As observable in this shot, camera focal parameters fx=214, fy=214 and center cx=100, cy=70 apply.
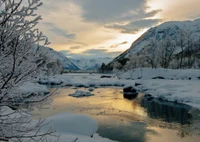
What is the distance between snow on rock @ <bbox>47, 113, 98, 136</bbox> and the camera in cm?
1312

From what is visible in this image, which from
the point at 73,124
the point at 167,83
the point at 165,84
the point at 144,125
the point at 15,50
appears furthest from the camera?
the point at 167,83

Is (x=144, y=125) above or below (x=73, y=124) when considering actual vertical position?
below

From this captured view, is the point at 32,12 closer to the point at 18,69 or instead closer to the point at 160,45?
the point at 18,69

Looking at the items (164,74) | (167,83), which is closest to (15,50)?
(167,83)

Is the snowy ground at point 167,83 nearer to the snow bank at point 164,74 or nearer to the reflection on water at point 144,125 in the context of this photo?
the snow bank at point 164,74

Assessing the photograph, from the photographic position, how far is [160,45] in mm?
79000

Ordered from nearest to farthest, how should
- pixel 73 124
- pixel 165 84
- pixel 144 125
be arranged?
1. pixel 73 124
2. pixel 144 125
3. pixel 165 84

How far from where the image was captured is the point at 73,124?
13727 mm

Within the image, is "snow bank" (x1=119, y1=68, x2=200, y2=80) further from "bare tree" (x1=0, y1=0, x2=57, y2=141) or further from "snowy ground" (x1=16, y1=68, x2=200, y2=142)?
"bare tree" (x1=0, y1=0, x2=57, y2=141)

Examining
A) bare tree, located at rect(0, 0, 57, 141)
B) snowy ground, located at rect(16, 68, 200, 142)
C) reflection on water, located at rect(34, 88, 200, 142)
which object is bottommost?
reflection on water, located at rect(34, 88, 200, 142)

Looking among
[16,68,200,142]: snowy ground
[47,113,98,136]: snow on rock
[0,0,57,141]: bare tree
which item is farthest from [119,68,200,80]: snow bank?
[0,0,57,141]: bare tree

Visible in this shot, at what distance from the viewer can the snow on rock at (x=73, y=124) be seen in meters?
13.1

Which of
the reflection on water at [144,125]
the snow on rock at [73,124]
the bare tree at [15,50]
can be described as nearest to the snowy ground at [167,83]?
the reflection on water at [144,125]

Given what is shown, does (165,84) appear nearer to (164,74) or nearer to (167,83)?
(167,83)
